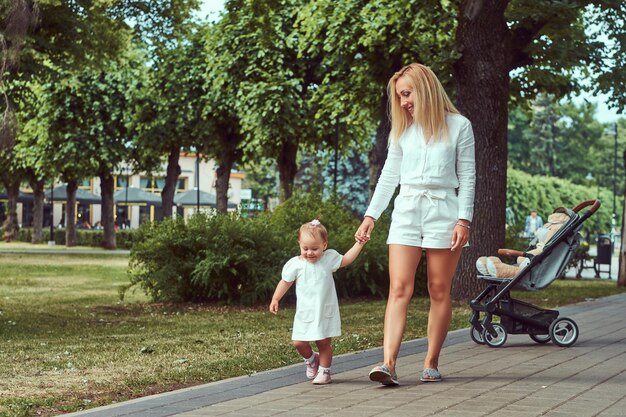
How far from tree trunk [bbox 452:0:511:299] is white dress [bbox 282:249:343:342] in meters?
9.34

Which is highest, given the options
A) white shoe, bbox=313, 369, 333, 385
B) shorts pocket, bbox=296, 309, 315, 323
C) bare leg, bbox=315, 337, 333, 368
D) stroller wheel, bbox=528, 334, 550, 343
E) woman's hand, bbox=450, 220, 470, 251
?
woman's hand, bbox=450, 220, 470, 251

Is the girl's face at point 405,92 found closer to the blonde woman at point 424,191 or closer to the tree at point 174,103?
the blonde woman at point 424,191

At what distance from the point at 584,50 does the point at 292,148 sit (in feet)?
54.6

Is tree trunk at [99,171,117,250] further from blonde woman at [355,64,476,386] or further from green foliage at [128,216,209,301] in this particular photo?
blonde woman at [355,64,476,386]

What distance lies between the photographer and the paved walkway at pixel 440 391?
6305 mm

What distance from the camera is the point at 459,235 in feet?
24.1

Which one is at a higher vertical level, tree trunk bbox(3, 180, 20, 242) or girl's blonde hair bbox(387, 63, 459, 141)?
girl's blonde hair bbox(387, 63, 459, 141)

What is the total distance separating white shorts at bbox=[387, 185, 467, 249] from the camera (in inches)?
293

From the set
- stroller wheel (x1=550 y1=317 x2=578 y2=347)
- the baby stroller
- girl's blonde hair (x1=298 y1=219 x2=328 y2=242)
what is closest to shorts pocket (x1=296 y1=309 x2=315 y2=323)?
girl's blonde hair (x1=298 y1=219 x2=328 y2=242)

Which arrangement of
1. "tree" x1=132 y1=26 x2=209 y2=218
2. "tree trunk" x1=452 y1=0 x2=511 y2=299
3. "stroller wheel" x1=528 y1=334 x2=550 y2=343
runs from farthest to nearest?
"tree" x1=132 y1=26 x2=209 y2=218, "tree trunk" x1=452 y1=0 x2=511 y2=299, "stroller wheel" x1=528 y1=334 x2=550 y2=343

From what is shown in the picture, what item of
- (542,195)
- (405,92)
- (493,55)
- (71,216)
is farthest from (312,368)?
(542,195)

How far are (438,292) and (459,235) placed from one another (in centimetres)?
51

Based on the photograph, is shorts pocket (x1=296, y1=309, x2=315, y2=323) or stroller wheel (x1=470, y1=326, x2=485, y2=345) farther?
stroller wheel (x1=470, y1=326, x2=485, y2=345)

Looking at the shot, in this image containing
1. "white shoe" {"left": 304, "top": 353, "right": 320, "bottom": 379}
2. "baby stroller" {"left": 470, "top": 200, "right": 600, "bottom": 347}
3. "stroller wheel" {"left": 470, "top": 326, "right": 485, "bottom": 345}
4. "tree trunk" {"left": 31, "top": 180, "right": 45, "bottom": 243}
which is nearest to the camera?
"white shoe" {"left": 304, "top": 353, "right": 320, "bottom": 379}
